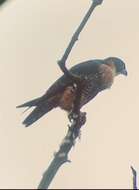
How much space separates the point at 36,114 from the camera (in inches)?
232

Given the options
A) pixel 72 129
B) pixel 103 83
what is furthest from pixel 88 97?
pixel 72 129

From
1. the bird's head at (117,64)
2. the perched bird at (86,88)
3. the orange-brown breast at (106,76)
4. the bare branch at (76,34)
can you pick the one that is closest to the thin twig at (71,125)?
the bare branch at (76,34)

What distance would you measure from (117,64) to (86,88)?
2.57 meters

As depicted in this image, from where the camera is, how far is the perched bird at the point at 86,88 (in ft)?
18.9

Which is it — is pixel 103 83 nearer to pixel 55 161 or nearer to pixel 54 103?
pixel 54 103

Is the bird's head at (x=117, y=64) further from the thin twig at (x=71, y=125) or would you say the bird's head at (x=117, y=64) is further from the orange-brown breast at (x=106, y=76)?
the thin twig at (x=71, y=125)

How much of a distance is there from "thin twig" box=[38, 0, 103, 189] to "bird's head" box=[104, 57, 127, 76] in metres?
4.81

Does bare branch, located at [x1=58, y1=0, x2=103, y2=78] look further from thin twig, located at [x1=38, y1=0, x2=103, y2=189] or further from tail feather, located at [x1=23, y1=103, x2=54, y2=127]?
tail feather, located at [x1=23, y1=103, x2=54, y2=127]

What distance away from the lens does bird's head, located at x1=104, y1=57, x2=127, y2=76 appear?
8281mm

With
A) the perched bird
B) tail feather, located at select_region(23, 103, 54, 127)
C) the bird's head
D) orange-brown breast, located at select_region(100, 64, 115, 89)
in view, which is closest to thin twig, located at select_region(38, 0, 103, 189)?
the perched bird

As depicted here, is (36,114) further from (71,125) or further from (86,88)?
(71,125)

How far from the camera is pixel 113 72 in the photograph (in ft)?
26.0

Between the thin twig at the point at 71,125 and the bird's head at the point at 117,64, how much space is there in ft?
15.8

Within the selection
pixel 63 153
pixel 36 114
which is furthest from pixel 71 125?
pixel 36 114
